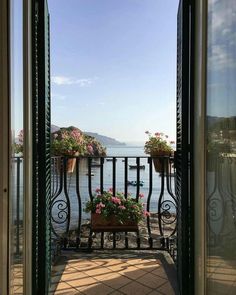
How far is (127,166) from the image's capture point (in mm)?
3354

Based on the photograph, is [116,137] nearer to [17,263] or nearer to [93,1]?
[93,1]

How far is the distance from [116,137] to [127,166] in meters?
1.40

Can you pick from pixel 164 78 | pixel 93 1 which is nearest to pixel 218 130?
pixel 93 1

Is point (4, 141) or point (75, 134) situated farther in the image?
point (75, 134)

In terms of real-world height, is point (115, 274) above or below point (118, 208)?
below

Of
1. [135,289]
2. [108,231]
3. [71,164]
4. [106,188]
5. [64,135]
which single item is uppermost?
[64,135]

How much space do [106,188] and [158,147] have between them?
755 millimetres

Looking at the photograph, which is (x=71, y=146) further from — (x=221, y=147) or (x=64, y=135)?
(x=221, y=147)

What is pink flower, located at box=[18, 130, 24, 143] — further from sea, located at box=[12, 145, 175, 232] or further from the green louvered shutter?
sea, located at box=[12, 145, 175, 232]

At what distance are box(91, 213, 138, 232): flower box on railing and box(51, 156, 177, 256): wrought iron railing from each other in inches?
4.1

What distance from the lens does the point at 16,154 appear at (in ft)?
5.26

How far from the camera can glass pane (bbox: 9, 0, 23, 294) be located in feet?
4.86

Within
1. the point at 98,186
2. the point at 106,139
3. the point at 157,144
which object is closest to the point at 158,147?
the point at 157,144

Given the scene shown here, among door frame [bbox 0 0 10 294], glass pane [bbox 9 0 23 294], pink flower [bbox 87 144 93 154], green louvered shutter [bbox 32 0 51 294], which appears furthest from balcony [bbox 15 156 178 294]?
door frame [bbox 0 0 10 294]
